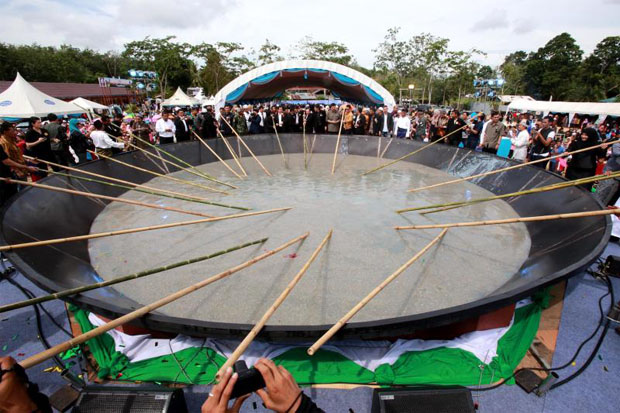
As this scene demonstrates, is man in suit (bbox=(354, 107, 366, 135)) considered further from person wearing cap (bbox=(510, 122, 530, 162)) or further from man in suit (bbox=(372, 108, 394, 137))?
person wearing cap (bbox=(510, 122, 530, 162))

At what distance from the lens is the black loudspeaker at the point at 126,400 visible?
1998 millimetres

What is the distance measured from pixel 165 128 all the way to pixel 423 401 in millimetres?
9686

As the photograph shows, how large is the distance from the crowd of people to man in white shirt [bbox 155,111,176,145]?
0.09ft

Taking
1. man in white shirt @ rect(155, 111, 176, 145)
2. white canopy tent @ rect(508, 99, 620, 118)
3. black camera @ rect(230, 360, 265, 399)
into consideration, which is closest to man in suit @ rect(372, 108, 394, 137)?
man in white shirt @ rect(155, 111, 176, 145)

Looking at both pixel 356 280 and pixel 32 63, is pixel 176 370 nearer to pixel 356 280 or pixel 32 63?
pixel 356 280

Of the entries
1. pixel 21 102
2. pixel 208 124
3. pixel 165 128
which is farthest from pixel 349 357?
pixel 21 102

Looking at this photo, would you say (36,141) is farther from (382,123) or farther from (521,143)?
(521,143)

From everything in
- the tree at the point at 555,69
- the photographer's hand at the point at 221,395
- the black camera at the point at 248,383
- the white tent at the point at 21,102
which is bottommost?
the black camera at the point at 248,383

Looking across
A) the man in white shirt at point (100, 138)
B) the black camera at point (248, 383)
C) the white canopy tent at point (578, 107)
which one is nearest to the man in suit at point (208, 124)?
the man in white shirt at point (100, 138)

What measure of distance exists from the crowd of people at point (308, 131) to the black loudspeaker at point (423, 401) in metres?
4.88

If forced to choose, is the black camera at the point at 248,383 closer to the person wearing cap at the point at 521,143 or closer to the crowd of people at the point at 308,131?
the crowd of people at the point at 308,131

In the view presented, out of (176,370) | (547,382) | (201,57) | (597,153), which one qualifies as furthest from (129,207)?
(201,57)

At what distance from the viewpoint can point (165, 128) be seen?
9.45m

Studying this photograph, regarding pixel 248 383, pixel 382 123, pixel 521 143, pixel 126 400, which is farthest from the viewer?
pixel 382 123
